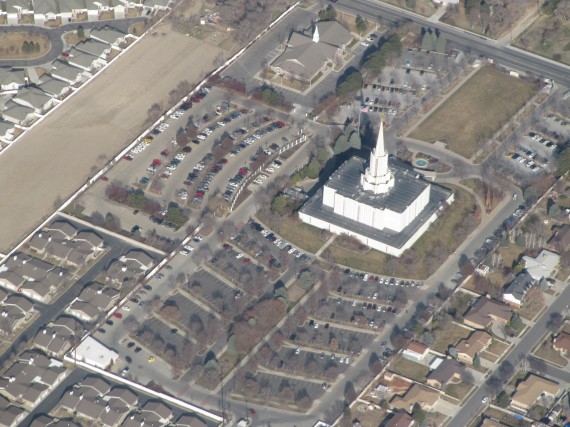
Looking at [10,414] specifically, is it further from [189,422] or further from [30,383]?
[189,422]

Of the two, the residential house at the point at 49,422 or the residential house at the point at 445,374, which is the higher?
the residential house at the point at 445,374

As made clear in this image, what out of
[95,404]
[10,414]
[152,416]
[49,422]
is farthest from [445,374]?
[10,414]

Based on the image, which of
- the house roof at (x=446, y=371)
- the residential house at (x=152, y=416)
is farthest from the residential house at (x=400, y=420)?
the residential house at (x=152, y=416)

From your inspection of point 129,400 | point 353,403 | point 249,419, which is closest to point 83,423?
point 129,400

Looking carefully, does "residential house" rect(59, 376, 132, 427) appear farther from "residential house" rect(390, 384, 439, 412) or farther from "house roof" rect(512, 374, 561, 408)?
"house roof" rect(512, 374, 561, 408)

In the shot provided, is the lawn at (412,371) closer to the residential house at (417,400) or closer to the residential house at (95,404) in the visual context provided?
the residential house at (417,400)

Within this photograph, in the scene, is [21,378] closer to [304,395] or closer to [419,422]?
[304,395]
